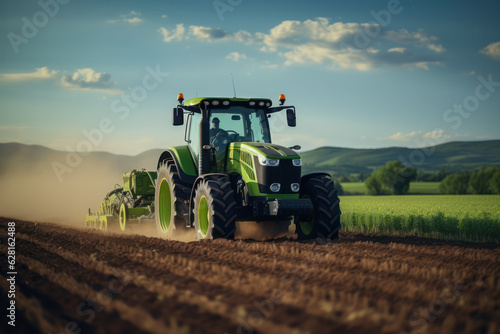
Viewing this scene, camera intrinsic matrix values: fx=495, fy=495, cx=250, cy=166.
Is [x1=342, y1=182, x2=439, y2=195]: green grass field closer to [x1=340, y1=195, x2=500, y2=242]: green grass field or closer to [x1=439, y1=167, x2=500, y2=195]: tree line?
[x1=439, y1=167, x2=500, y2=195]: tree line

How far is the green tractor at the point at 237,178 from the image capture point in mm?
9500

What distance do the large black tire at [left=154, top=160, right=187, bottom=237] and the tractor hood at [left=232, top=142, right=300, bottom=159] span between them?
1803 mm

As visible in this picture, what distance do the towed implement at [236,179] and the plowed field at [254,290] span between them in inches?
36.2

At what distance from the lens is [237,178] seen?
10.4m

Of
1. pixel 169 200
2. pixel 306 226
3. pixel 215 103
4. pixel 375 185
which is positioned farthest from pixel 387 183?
pixel 215 103

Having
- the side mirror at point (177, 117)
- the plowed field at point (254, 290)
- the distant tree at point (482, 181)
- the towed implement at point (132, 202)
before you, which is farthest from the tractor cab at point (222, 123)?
the distant tree at point (482, 181)

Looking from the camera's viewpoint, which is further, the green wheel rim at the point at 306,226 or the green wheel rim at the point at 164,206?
the green wheel rim at the point at 164,206

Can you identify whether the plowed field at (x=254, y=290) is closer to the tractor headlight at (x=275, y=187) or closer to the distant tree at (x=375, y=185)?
the tractor headlight at (x=275, y=187)

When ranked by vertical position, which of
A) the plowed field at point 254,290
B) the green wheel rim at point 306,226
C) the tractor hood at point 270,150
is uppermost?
the tractor hood at point 270,150

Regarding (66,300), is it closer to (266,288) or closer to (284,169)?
(266,288)

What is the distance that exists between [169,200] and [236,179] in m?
2.83

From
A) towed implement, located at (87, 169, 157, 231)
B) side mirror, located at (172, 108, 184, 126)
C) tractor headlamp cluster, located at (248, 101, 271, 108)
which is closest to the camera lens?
side mirror, located at (172, 108, 184, 126)

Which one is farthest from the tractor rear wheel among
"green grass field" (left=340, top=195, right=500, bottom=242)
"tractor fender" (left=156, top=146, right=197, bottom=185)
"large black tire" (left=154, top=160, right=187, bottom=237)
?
"green grass field" (left=340, top=195, right=500, bottom=242)

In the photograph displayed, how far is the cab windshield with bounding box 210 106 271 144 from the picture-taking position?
10.9m
